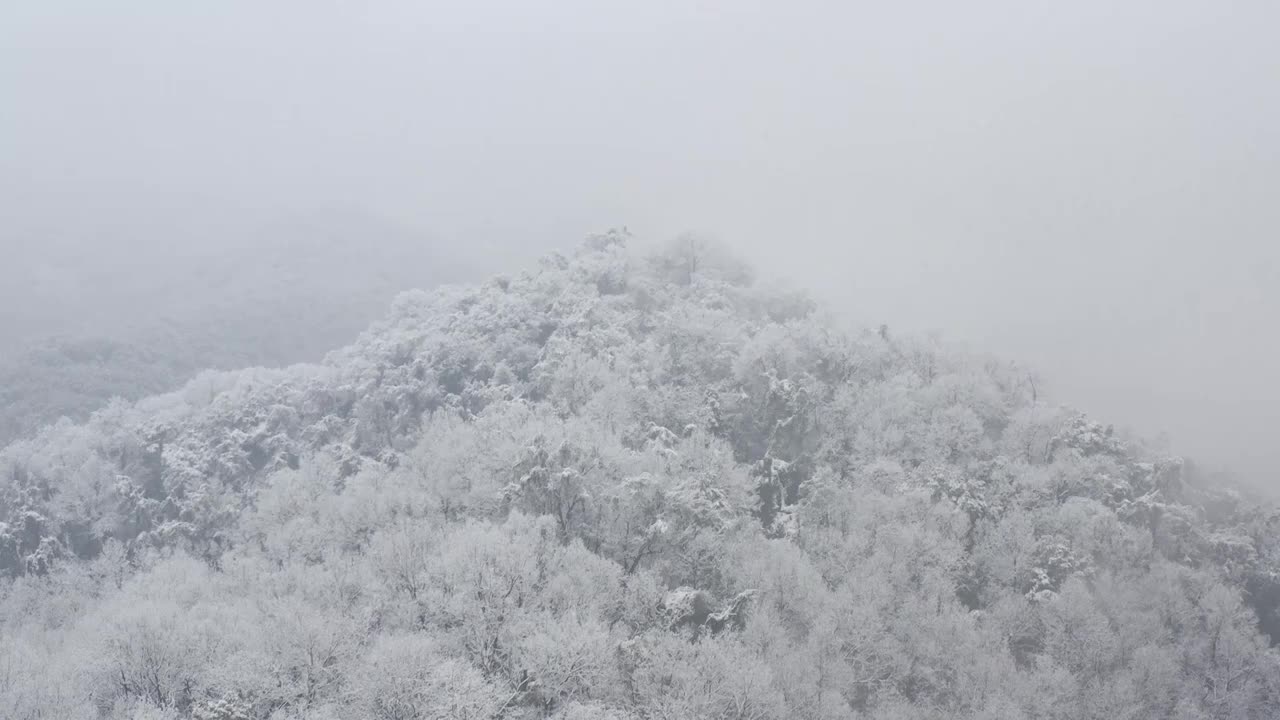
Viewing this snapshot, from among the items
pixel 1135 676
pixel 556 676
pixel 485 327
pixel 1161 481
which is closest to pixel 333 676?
pixel 556 676

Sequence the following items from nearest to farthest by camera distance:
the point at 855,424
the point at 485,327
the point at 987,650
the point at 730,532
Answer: the point at 987,650
the point at 730,532
the point at 855,424
the point at 485,327

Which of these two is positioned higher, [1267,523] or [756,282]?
[756,282]

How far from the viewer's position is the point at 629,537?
80938 millimetres

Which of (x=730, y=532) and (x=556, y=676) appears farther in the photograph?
(x=730, y=532)

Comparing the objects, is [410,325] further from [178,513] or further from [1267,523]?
[1267,523]

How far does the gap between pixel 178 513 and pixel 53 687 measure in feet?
243

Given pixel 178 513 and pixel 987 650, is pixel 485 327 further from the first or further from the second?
pixel 987 650

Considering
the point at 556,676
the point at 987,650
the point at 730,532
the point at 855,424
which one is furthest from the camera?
the point at 855,424

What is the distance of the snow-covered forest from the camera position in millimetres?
56281

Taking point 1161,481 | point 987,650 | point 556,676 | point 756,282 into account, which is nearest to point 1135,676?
point 987,650

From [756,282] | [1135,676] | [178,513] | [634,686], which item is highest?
[756,282]

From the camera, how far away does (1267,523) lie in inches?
4719

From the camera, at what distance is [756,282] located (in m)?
167

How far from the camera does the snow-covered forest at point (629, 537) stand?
56.3 meters
